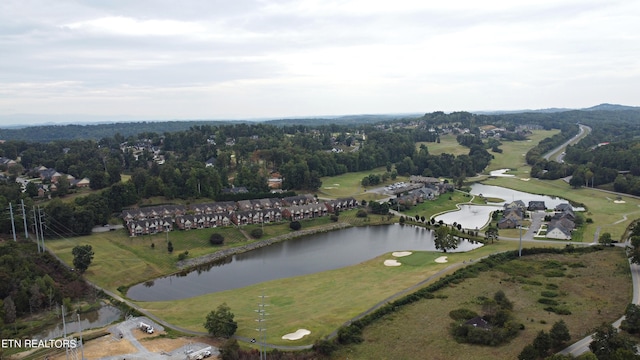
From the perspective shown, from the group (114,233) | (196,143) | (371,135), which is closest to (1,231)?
(114,233)

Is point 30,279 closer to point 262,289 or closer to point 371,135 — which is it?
point 262,289

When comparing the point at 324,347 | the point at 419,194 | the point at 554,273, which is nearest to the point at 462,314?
the point at 324,347

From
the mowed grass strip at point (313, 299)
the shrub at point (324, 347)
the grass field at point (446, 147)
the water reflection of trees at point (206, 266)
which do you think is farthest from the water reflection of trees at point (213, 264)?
the grass field at point (446, 147)

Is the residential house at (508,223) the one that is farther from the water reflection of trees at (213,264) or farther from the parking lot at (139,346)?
the parking lot at (139,346)

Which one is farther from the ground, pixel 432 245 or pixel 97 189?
pixel 97 189

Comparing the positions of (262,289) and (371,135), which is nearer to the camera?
(262,289)

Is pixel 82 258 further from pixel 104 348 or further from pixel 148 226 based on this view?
pixel 104 348
